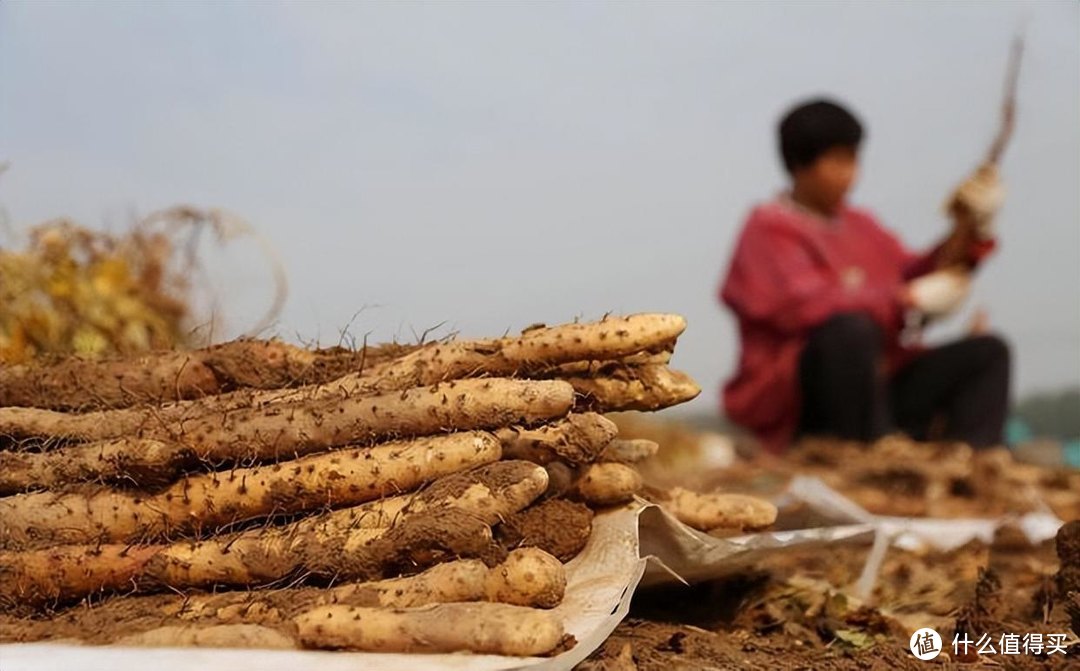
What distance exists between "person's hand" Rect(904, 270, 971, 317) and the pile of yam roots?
4100mm

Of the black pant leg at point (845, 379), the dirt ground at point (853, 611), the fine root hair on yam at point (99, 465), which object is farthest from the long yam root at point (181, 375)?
the black pant leg at point (845, 379)

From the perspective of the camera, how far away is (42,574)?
2119mm

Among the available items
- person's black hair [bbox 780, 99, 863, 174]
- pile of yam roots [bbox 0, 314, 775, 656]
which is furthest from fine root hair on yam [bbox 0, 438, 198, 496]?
person's black hair [bbox 780, 99, 863, 174]

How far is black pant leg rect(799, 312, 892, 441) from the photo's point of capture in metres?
5.85

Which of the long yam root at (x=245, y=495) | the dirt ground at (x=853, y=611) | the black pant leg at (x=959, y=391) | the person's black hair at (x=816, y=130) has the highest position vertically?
the person's black hair at (x=816, y=130)

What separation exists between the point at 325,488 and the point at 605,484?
552 millimetres

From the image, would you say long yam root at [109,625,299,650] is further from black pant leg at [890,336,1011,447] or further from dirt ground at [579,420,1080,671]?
black pant leg at [890,336,1011,447]

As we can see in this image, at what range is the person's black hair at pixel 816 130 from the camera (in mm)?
6113

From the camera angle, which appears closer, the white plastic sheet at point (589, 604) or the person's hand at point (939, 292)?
the white plastic sheet at point (589, 604)

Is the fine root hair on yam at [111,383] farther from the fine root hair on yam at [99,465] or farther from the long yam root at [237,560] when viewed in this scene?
the long yam root at [237,560]

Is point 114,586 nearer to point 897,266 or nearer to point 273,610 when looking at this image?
point 273,610

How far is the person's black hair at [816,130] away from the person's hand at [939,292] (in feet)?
2.73

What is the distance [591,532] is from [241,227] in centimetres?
250

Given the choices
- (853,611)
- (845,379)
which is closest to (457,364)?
(853,611)
